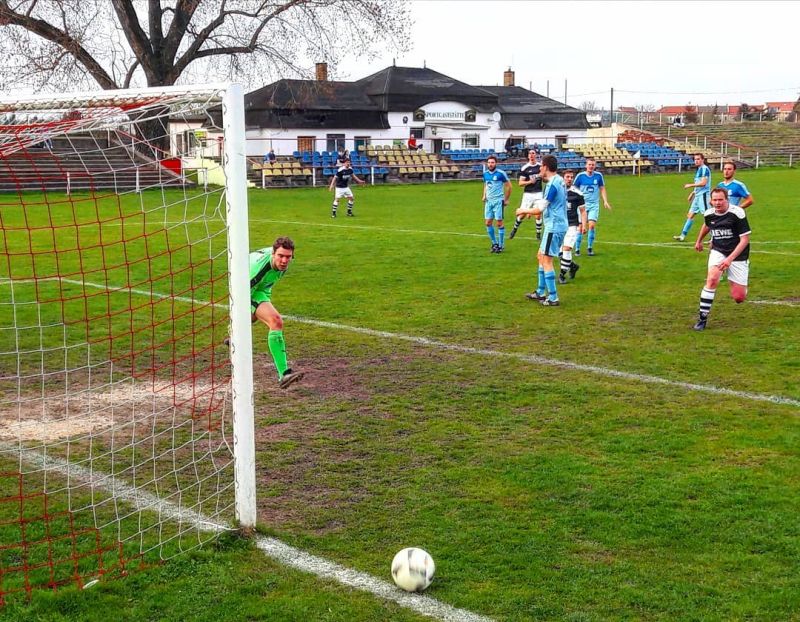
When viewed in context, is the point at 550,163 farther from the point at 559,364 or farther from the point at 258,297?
the point at 258,297

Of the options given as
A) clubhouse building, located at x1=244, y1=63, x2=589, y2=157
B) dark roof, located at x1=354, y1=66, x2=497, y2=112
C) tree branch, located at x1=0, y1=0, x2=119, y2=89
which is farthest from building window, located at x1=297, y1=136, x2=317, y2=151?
tree branch, located at x1=0, y1=0, x2=119, y2=89

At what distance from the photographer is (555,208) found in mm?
13039

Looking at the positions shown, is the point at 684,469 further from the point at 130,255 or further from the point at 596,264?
the point at 130,255

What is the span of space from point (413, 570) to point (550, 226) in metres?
8.82

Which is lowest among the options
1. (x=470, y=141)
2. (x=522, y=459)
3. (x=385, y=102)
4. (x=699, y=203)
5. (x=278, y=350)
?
(x=522, y=459)

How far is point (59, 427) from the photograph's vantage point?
770 centimetres

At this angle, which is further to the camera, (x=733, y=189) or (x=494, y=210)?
(x=494, y=210)

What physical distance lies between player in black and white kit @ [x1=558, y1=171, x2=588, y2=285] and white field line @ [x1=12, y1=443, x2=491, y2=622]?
9558 millimetres

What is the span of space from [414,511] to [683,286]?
9.69 meters

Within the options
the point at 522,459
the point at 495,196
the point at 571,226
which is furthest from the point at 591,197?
the point at 522,459

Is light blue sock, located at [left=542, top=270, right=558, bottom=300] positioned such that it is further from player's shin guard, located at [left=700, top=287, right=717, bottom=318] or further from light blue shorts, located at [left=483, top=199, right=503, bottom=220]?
light blue shorts, located at [left=483, top=199, right=503, bottom=220]

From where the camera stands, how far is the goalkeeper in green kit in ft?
26.9

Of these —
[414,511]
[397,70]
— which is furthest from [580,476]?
[397,70]

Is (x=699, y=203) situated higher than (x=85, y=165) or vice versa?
(x=85, y=165)
